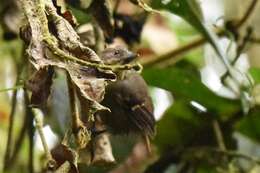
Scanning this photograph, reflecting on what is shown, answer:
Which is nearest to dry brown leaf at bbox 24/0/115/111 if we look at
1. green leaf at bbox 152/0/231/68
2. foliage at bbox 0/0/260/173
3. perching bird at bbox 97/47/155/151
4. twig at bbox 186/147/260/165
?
foliage at bbox 0/0/260/173

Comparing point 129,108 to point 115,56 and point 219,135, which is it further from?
point 219,135

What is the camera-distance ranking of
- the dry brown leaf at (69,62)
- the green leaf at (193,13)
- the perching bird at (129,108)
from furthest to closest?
1. the green leaf at (193,13)
2. the perching bird at (129,108)
3. the dry brown leaf at (69,62)

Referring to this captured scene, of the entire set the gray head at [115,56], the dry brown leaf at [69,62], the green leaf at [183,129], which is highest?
the dry brown leaf at [69,62]

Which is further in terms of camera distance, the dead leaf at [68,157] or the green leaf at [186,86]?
the green leaf at [186,86]

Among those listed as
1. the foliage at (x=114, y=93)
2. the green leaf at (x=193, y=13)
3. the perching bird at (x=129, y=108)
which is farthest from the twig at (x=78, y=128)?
the green leaf at (x=193, y=13)

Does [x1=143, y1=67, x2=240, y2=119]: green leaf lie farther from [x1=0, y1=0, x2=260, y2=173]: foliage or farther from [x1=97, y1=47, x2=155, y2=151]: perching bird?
[x1=97, y1=47, x2=155, y2=151]: perching bird

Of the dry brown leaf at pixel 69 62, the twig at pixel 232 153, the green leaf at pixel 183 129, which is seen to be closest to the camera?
the dry brown leaf at pixel 69 62

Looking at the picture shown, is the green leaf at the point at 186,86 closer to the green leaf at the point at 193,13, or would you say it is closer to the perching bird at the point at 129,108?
the green leaf at the point at 193,13

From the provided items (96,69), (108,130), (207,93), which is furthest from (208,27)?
(96,69)

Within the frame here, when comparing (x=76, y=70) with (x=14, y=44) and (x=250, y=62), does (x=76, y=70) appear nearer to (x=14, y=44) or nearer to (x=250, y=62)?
(x=14, y=44)
